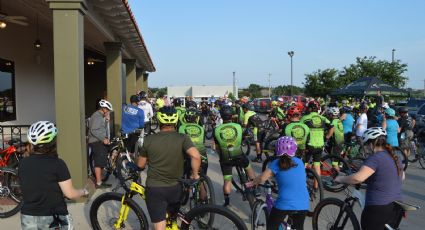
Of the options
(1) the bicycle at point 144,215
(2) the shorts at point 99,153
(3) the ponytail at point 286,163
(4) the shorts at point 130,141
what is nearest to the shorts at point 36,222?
(1) the bicycle at point 144,215

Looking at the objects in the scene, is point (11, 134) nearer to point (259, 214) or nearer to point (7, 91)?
point (7, 91)

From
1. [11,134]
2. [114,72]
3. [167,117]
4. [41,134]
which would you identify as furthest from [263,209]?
[114,72]

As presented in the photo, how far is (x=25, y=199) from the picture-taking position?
11.7 ft

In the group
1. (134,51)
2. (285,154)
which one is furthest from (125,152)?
(134,51)

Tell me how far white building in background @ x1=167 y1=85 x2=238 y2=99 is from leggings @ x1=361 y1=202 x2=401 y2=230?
210 ft

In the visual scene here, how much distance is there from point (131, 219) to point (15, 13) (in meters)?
8.42

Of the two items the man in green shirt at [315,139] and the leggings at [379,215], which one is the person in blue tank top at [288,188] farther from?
the man in green shirt at [315,139]

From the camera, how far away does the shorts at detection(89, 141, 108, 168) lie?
26.8 feet

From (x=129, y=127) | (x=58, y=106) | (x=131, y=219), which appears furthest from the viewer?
(x=129, y=127)

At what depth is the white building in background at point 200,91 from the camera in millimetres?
69375

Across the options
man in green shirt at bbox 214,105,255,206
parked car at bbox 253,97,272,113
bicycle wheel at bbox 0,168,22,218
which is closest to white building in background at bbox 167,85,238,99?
parked car at bbox 253,97,272,113

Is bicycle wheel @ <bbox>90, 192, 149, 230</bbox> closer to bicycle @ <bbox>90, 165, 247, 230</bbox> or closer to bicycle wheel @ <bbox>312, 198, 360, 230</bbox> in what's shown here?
bicycle @ <bbox>90, 165, 247, 230</bbox>

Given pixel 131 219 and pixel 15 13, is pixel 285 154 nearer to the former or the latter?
pixel 131 219

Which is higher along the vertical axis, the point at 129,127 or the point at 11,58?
the point at 11,58
